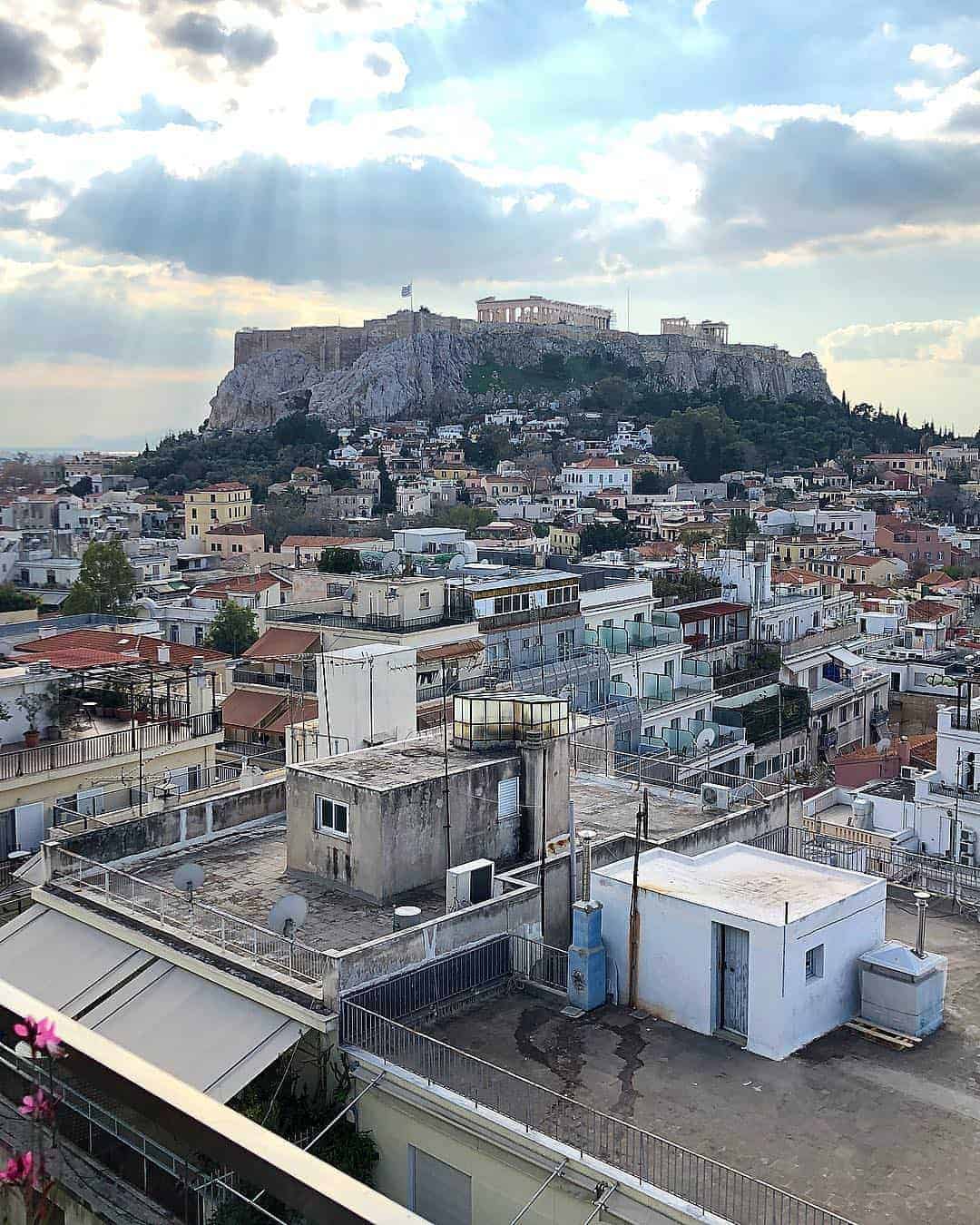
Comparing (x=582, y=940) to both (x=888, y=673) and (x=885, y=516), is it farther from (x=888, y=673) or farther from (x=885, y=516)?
(x=885, y=516)

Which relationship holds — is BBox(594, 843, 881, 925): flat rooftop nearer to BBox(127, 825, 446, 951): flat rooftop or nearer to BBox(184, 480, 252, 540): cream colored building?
BBox(127, 825, 446, 951): flat rooftop

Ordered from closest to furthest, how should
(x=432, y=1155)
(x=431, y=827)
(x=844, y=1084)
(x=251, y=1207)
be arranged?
(x=251, y=1207), (x=432, y=1155), (x=844, y=1084), (x=431, y=827)

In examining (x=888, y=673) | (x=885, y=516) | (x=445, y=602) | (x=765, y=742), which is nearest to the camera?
(x=445, y=602)

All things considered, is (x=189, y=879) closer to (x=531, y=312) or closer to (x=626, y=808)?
(x=626, y=808)

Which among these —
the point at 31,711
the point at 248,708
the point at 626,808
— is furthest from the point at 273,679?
the point at 626,808

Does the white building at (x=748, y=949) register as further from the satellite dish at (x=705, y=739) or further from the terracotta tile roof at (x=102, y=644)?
the satellite dish at (x=705, y=739)

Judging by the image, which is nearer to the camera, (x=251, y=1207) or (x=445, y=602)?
(x=251, y=1207)

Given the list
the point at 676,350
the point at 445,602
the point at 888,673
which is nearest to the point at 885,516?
the point at 888,673
